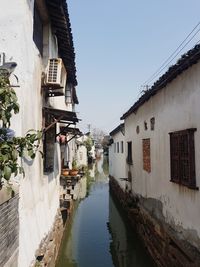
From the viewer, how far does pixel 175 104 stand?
895 cm

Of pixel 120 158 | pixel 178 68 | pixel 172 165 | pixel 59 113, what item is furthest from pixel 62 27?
pixel 120 158

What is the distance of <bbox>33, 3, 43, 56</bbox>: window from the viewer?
26.6ft

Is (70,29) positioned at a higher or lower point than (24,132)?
higher

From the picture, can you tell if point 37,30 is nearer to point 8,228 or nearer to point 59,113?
point 59,113

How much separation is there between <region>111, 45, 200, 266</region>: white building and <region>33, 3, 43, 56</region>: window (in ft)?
10.5

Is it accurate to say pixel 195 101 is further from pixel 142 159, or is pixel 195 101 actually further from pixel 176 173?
pixel 142 159

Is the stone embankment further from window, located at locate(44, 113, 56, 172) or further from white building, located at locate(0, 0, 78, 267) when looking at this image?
window, located at locate(44, 113, 56, 172)

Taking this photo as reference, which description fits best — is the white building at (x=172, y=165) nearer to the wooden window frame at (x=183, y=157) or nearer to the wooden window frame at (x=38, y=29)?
the wooden window frame at (x=183, y=157)

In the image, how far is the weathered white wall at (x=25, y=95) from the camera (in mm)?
6199

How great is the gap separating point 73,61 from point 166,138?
5538mm

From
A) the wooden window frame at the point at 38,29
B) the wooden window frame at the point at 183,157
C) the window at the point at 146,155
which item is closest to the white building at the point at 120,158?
the window at the point at 146,155

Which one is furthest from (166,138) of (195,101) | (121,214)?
(121,214)

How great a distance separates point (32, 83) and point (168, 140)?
4205 mm

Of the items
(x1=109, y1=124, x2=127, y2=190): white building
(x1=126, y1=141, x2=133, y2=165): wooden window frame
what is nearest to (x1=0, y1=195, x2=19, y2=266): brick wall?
(x1=126, y1=141, x2=133, y2=165): wooden window frame
